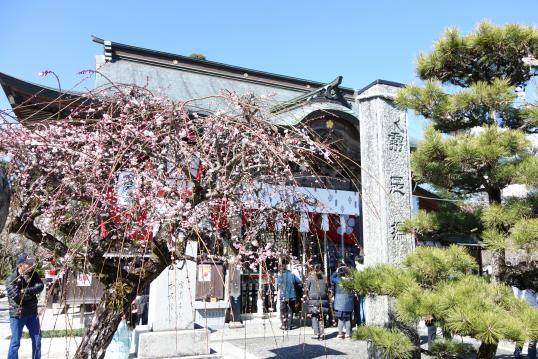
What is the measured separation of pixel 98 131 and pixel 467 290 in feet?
10.9

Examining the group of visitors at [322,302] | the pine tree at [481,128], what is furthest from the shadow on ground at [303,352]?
the pine tree at [481,128]

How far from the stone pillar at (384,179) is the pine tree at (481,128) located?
0.48 meters

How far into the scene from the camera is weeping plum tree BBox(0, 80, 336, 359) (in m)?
3.13

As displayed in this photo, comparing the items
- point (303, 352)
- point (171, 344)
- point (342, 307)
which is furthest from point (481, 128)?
point (342, 307)

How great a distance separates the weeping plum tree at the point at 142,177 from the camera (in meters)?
3.13

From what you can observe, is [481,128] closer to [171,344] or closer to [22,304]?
[171,344]

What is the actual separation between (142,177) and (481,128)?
3.52 m

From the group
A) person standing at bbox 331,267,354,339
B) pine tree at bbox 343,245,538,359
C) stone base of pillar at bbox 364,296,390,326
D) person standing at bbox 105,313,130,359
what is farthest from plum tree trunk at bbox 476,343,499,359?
person standing at bbox 331,267,354,339

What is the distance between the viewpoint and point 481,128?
14.8ft

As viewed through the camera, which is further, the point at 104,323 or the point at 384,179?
the point at 384,179

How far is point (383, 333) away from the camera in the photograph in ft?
13.4

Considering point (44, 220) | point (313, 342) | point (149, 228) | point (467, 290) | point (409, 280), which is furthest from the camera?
point (313, 342)

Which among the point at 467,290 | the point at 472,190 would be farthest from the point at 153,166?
the point at 472,190

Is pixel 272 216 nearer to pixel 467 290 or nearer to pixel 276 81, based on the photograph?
pixel 467 290
